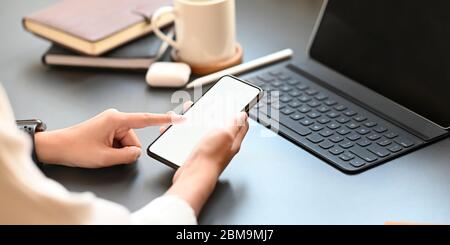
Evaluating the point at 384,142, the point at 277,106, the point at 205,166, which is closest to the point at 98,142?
the point at 205,166

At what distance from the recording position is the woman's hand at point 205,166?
76cm

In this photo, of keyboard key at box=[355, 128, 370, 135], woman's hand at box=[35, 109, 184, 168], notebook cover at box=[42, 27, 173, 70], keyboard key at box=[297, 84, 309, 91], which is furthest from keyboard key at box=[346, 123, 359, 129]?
notebook cover at box=[42, 27, 173, 70]

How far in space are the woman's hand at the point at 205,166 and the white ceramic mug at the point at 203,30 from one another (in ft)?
0.80

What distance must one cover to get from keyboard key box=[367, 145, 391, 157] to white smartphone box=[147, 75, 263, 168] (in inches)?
6.1

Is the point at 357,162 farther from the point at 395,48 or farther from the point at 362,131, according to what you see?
the point at 395,48

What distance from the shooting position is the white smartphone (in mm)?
839

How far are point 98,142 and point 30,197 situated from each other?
0.77 feet

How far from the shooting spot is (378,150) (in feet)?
2.79

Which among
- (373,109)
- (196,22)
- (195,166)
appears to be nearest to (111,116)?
(195,166)

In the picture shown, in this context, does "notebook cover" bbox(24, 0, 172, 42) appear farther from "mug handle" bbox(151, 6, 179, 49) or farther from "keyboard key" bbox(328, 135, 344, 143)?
"keyboard key" bbox(328, 135, 344, 143)

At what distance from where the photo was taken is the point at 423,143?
86 centimetres

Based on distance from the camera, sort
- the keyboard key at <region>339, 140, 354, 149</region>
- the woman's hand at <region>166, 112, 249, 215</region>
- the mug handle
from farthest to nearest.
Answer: the mug handle < the keyboard key at <region>339, 140, 354, 149</region> < the woman's hand at <region>166, 112, 249, 215</region>

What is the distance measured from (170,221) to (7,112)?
20cm

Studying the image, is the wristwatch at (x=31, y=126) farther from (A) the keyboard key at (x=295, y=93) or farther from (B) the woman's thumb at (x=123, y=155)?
(A) the keyboard key at (x=295, y=93)
